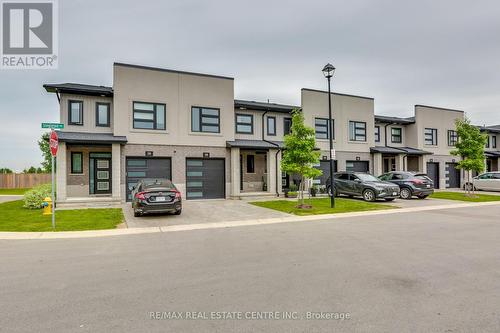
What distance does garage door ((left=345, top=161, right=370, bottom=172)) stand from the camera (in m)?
23.2

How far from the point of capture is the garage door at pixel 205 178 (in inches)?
707

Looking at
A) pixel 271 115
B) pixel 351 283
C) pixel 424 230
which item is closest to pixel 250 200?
pixel 271 115

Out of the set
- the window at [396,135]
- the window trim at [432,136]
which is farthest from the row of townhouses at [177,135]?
the window trim at [432,136]

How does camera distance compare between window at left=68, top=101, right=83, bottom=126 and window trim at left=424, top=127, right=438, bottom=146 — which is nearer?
window at left=68, top=101, right=83, bottom=126

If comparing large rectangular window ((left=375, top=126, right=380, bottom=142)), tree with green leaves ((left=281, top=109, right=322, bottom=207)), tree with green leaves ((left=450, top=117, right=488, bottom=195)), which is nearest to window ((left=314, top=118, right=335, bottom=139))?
large rectangular window ((left=375, top=126, right=380, bottom=142))

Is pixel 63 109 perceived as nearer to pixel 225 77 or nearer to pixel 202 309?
pixel 225 77

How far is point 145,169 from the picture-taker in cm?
1689

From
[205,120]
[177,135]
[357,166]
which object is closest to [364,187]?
[357,166]

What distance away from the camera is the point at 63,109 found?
15906 millimetres

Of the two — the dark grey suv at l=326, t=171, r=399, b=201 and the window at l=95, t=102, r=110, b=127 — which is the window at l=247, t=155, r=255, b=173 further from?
the window at l=95, t=102, r=110, b=127

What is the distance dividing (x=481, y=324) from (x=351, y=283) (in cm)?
164

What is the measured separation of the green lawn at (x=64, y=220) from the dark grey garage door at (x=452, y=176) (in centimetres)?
2882

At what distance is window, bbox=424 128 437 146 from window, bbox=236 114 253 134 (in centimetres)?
1722

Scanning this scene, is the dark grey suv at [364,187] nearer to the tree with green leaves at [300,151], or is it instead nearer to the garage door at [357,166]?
the garage door at [357,166]
